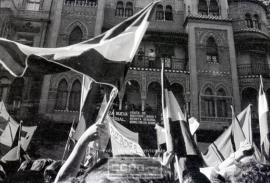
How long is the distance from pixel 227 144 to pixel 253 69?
12.4 meters

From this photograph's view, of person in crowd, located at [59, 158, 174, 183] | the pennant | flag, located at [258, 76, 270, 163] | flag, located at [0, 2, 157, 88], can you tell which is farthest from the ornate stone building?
Answer: person in crowd, located at [59, 158, 174, 183]

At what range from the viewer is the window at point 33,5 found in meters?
22.0

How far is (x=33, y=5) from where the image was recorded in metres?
22.2

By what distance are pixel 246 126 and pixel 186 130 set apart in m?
6.24

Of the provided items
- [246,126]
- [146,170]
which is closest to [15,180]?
[146,170]

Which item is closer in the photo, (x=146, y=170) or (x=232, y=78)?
(x=146, y=170)

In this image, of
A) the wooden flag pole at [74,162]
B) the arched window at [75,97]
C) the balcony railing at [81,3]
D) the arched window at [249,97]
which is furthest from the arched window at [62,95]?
the wooden flag pole at [74,162]

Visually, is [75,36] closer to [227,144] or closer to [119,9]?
[119,9]

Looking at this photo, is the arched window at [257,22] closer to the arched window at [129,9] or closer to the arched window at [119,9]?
the arched window at [129,9]

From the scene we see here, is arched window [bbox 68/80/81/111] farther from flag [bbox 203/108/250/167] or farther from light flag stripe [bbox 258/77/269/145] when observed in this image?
light flag stripe [bbox 258/77/269/145]

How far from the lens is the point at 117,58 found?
475 centimetres

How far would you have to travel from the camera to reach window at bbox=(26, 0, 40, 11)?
22.0 m

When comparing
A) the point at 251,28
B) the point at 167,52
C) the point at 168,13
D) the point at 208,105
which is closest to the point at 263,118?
the point at 208,105

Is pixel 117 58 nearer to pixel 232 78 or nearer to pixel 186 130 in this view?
pixel 186 130
